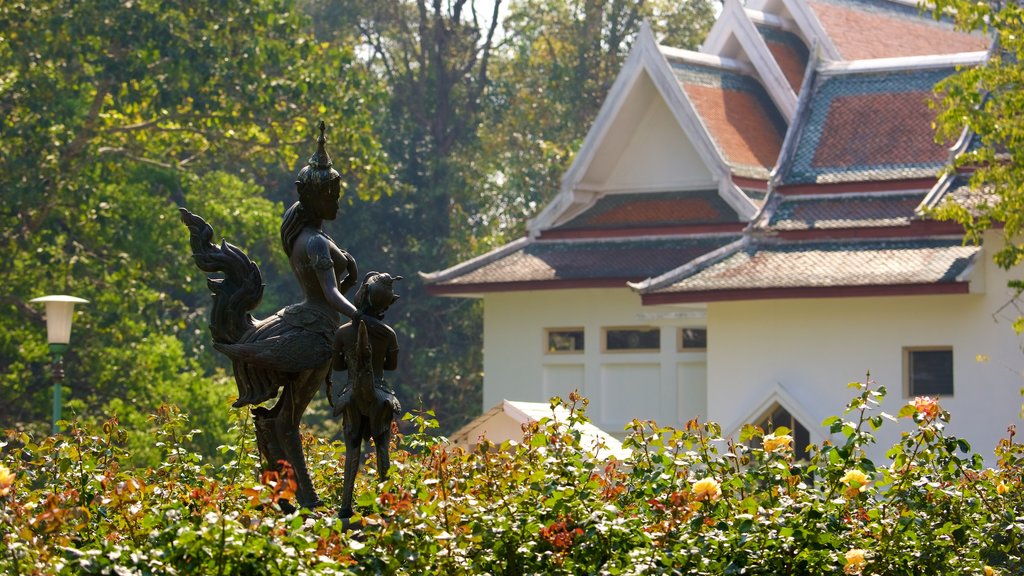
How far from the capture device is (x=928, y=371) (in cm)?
2362

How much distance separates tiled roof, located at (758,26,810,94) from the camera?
29.9 m

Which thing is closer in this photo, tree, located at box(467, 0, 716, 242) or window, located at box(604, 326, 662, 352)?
window, located at box(604, 326, 662, 352)

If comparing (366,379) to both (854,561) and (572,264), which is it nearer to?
(854,561)

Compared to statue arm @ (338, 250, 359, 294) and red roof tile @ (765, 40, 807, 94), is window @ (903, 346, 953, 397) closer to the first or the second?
red roof tile @ (765, 40, 807, 94)

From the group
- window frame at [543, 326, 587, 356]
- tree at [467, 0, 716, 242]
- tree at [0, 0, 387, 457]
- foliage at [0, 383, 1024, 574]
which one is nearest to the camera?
foliage at [0, 383, 1024, 574]

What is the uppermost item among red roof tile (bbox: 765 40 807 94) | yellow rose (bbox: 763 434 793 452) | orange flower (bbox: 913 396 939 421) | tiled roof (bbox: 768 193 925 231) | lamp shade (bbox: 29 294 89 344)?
red roof tile (bbox: 765 40 807 94)

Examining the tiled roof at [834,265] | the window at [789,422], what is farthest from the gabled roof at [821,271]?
the window at [789,422]

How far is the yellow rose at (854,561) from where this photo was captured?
8.30 metres

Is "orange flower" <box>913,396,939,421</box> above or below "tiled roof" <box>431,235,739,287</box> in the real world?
below

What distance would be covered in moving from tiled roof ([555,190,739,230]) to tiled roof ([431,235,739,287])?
26cm

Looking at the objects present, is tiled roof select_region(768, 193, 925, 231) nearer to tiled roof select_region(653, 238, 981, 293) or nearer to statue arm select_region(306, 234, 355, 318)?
tiled roof select_region(653, 238, 981, 293)

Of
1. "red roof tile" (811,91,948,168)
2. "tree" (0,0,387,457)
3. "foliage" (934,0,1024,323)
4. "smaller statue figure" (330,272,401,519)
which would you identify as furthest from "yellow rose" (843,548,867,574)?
"tree" (0,0,387,457)

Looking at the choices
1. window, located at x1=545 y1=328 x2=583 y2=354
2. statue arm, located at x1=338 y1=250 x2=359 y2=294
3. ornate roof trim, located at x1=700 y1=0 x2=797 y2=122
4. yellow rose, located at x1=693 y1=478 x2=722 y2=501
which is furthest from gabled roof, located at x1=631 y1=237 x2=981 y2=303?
yellow rose, located at x1=693 y1=478 x2=722 y2=501

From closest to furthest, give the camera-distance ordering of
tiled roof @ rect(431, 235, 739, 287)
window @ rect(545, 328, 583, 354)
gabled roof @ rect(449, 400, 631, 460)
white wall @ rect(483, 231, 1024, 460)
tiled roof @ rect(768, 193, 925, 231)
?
gabled roof @ rect(449, 400, 631, 460) → white wall @ rect(483, 231, 1024, 460) → tiled roof @ rect(768, 193, 925, 231) → tiled roof @ rect(431, 235, 739, 287) → window @ rect(545, 328, 583, 354)
